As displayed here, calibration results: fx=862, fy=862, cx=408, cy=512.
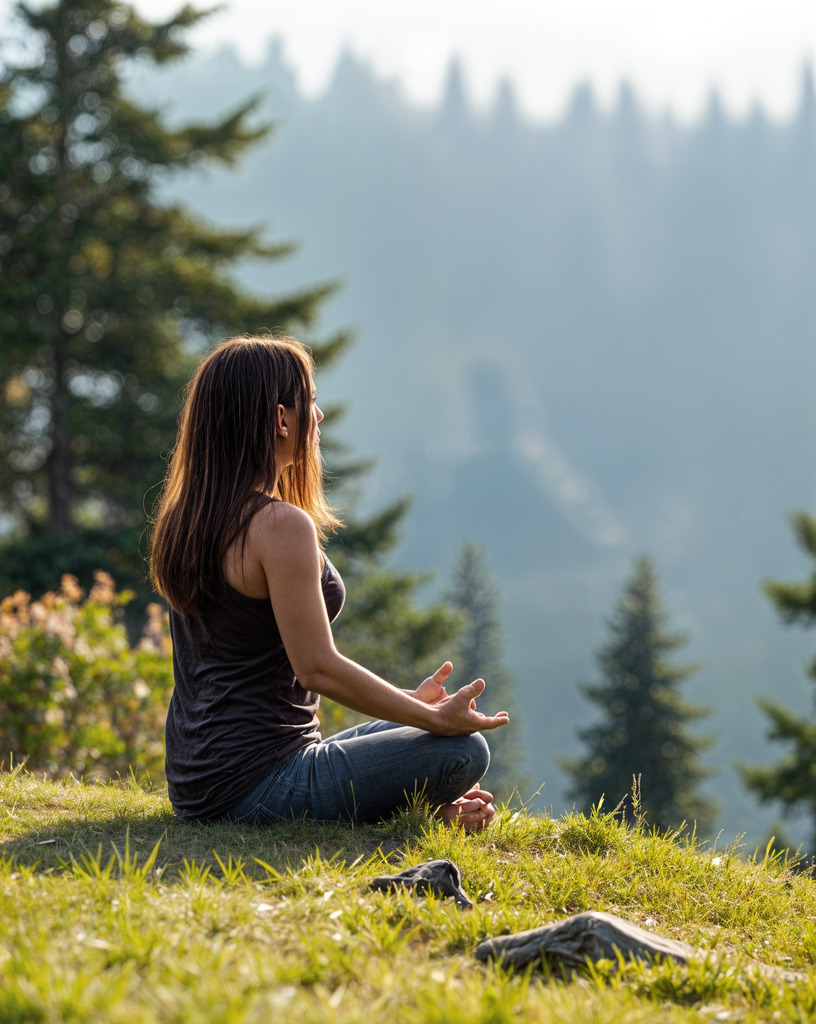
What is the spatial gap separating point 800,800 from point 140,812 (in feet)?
48.7

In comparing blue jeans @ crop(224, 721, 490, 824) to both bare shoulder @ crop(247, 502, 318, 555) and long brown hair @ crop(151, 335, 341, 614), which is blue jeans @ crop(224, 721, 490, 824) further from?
bare shoulder @ crop(247, 502, 318, 555)

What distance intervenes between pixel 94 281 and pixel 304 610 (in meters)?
15.1

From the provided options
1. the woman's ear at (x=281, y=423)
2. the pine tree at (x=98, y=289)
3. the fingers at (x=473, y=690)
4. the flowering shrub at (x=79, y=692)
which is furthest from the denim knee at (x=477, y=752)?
the pine tree at (x=98, y=289)

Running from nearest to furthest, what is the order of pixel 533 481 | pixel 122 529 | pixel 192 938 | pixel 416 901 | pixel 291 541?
pixel 192 938 < pixel 416 901 < pixel 291 541 < pixel 122 529 < pixel 533 481

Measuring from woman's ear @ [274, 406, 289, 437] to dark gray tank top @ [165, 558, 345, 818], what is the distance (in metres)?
0.55

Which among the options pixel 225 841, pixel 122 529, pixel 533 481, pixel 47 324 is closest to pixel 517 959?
pixel 225 841

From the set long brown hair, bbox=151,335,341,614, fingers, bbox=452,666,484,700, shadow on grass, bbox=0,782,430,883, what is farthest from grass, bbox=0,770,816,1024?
long brown hair, bbox=151,335,341,614

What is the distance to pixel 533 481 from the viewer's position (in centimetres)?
17325

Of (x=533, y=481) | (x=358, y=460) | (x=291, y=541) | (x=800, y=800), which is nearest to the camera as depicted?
(x=291, y=541)

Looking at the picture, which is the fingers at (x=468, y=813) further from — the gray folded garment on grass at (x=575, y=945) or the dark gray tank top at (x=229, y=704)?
the gray folded garment on grass at (x=575, y=945)

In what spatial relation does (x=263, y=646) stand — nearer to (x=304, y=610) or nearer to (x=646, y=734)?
(x=304, y=610)

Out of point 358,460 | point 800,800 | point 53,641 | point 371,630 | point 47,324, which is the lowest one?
point 800,800

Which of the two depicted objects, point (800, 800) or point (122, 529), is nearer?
point (800, 800)

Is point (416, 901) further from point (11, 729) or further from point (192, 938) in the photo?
point (11, 729)
